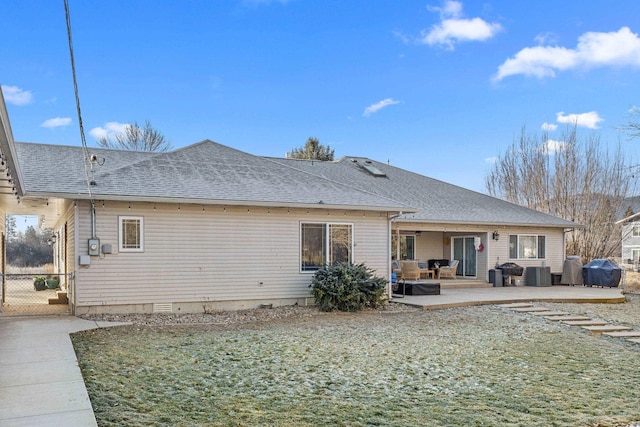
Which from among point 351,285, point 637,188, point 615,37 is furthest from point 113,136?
point 637,188

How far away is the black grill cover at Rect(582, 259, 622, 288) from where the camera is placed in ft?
56.2

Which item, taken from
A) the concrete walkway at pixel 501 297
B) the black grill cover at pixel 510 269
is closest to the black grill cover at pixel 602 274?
the concrete walkway at pixel 501 297

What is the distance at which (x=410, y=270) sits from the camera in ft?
48.0

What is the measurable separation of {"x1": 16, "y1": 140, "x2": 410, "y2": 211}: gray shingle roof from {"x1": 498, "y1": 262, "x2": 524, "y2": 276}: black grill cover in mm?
6436

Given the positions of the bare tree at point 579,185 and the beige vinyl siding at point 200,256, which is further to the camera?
the bare tree at point 579,185

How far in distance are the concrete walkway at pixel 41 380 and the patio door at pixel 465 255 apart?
13566 millimetres

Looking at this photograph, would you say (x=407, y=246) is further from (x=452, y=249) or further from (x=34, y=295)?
(x=34, y=295)

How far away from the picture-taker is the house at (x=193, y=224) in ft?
32.4

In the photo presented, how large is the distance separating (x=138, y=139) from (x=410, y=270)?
887 inches

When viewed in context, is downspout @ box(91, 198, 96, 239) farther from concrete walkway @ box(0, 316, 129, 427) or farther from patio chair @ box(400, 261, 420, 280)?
patio chair @ box(400, 261, 420, 280)

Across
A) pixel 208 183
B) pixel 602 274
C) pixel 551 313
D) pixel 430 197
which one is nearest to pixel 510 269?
pixel 602 274

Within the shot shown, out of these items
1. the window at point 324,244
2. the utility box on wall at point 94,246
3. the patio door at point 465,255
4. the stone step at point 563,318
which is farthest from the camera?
the patio door at point 465,255

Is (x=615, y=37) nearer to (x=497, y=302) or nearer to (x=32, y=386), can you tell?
(x=497, y=302)

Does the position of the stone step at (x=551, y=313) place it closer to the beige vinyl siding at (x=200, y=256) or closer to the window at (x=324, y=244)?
the beige vinyl siding at (x=200, y=256)
